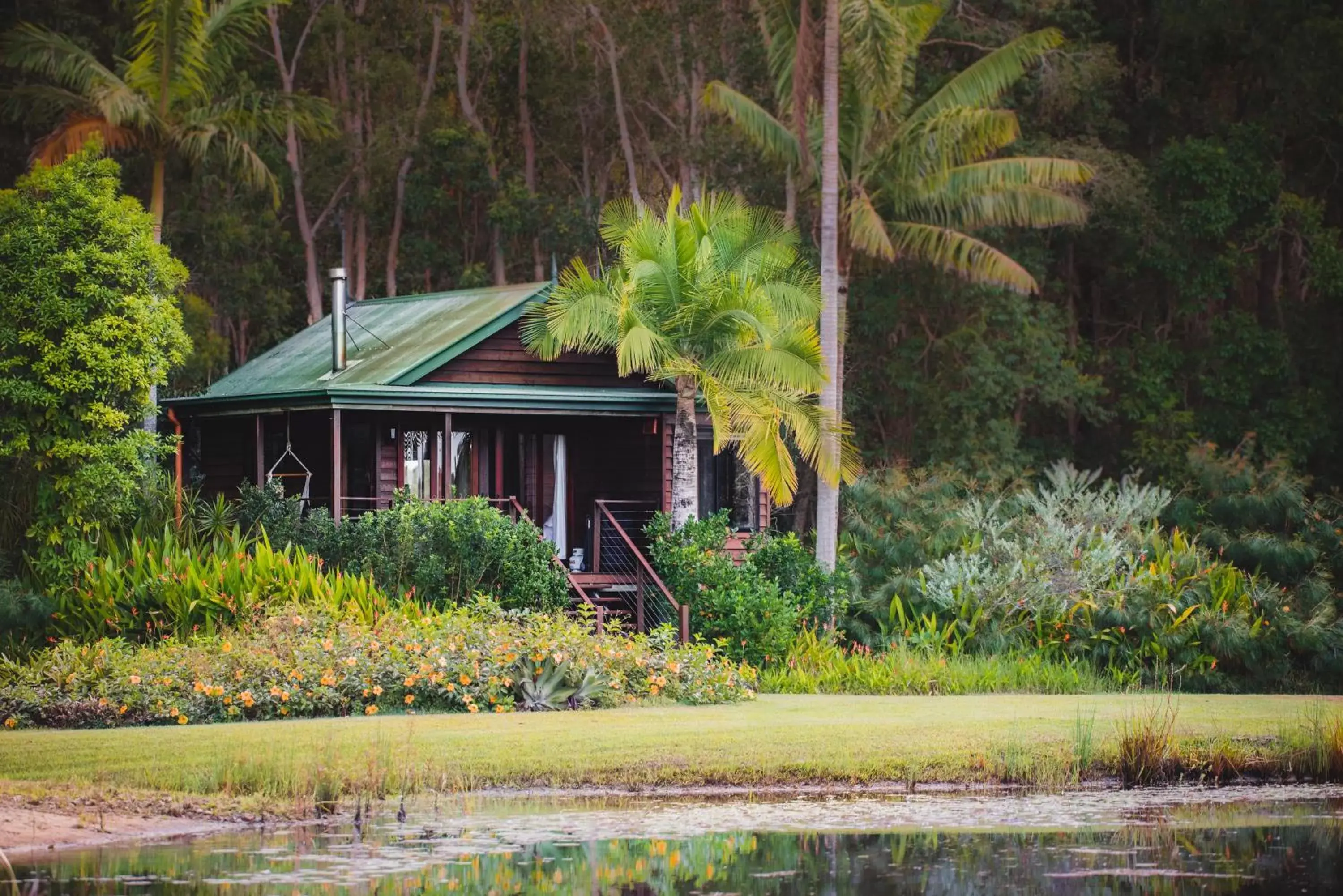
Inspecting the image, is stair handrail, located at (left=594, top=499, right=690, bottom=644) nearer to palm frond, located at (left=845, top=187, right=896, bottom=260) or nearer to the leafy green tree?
the leafy green tree

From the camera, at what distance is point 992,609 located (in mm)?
24172

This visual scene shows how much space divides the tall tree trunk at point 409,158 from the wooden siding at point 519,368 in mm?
24748

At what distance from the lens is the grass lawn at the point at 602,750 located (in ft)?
48.4

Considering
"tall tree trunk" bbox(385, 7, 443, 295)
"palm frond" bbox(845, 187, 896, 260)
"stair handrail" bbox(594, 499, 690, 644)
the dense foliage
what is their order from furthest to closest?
"tall tree trunk" bbox(385, 7, 443, 295) < "palm frond" bbox(845, 187, 896, 260) < "stair handrail" bbox(594, 499, 690, 644) < the dense foliage

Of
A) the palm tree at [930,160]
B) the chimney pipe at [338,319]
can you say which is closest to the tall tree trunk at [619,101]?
the palm tree at [930,160]

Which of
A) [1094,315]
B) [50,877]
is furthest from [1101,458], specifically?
[50,877]

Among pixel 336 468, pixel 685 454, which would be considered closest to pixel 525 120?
pixel 685 454

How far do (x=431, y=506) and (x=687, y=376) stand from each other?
14.5 feet

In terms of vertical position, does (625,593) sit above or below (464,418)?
below

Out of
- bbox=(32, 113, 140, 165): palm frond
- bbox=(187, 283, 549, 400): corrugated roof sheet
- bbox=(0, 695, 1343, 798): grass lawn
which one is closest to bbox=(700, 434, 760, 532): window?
bbox=(187, 283, 549, 400): corrugated roof sheet

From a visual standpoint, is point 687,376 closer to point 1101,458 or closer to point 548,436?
point 548,436

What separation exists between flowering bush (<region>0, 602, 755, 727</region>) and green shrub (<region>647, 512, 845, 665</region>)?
2.37 m

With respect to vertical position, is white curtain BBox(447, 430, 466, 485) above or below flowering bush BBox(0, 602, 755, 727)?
above

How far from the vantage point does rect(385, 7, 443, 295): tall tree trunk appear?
5216 centimetres
